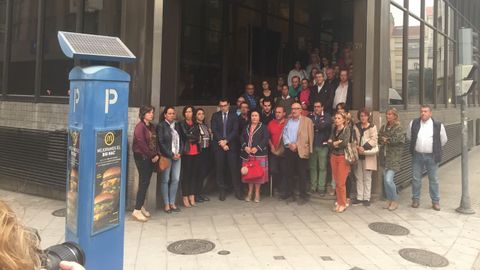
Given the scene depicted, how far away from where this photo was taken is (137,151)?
691 centimetres

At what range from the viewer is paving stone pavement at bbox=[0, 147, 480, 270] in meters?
5.45

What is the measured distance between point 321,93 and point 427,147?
7.38 feet

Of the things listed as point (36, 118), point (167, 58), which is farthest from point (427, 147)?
point (36, 118)

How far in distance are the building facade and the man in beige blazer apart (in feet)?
4.87

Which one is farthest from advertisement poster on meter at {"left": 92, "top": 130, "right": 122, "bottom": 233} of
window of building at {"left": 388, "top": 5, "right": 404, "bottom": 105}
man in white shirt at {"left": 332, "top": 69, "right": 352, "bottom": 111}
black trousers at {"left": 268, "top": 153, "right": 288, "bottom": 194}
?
window of building at {"left": 388, "top": 5, "right": 404, "bottom": 105}

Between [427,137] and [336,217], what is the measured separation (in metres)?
2.36

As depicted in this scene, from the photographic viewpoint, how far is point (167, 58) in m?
8.09

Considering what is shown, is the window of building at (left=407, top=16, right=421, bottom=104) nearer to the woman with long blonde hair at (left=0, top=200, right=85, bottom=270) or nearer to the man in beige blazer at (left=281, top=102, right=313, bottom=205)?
the man in beige blazer at (left=281, top=102, right=313, bottom=205)

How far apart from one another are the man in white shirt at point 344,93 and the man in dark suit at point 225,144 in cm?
210

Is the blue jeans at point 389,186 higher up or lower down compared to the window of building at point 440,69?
lower down

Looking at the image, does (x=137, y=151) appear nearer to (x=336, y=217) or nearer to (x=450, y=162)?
(x=336, y=217)

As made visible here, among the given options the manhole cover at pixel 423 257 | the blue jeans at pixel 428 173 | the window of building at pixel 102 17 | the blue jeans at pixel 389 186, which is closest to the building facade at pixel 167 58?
the window of building at pixel 102 17

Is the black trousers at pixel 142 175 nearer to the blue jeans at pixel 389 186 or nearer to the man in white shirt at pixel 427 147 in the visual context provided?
the blue jeans at pixel 389 186

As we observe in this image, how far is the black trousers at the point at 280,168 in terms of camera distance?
8.55 metres
